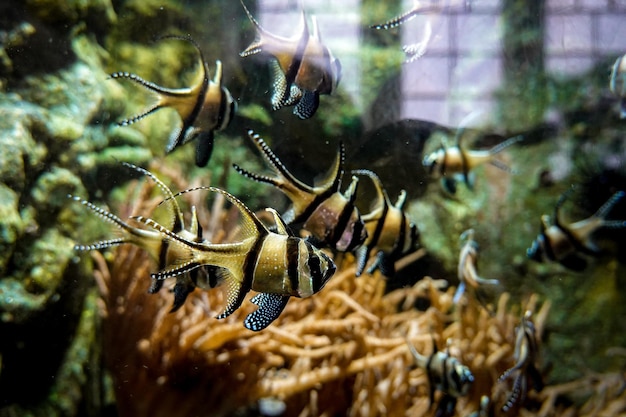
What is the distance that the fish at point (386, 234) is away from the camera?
187 centimetres

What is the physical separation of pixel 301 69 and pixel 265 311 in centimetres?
78

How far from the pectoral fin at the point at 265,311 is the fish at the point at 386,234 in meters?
0.65

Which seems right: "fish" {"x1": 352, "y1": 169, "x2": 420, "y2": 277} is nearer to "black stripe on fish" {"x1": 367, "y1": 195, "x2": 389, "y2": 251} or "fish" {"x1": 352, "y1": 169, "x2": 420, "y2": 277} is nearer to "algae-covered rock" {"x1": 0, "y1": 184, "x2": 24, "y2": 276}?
"black stripe on fish" {"x1": 367, "y1": 195, "x2": 389, "y2": 251}

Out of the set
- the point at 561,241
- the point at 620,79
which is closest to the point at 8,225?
the point at 561,241

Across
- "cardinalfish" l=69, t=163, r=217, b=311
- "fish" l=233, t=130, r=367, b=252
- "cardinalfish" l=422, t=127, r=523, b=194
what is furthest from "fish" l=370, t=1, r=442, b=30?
"cardinalfish" l=69, t=163, r=217, b=311

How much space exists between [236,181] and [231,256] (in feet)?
5.88

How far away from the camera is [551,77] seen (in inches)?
155

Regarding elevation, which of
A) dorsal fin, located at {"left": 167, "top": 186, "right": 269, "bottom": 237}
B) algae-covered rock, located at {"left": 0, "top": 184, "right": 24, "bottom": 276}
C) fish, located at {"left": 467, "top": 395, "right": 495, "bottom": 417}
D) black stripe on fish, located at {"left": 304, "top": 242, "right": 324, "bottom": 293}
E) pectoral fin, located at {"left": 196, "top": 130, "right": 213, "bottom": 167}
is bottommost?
fish, located at {"left": 467, "top": 395, "right": 495, "bottom": 417}

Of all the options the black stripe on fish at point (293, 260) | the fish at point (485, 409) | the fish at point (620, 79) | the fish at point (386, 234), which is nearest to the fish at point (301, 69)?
the fish at point (386, 234)

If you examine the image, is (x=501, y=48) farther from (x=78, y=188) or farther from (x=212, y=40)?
(x=78, y=188)

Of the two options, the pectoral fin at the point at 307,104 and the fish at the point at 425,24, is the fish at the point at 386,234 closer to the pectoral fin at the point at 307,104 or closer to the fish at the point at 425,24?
the pectoral fin at the point at 307,104

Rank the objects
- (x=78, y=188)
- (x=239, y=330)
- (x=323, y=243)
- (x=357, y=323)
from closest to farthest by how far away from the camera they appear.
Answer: (x=323, y=243) < (x=239, y=330) < (x=357, y=323) < (x=78, y=188)

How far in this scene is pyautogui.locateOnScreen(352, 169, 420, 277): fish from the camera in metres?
1.87

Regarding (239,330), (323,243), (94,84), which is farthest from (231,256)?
(94,84)
